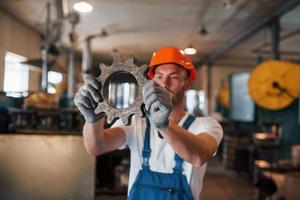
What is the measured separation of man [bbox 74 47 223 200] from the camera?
1.04 meters

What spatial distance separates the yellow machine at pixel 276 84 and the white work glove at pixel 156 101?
3025 millimetres

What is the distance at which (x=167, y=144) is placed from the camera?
3.75 feet

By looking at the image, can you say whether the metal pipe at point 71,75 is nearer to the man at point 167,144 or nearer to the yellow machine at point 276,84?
the yellow machine at point 276,84

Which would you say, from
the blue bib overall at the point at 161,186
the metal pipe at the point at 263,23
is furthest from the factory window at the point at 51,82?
the metal pipe at the point at 263,23

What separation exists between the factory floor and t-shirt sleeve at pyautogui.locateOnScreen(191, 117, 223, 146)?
8.31 feet

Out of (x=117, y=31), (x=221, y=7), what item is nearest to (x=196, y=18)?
(x=221, y=7)

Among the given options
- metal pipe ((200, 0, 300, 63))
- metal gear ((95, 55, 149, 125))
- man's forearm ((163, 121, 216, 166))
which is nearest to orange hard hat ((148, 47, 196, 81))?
man's forearm ((163, 121, 216, 166))

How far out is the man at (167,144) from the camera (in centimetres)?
104

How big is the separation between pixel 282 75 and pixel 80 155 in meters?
2.61

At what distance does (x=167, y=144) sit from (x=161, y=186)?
0.14 metres

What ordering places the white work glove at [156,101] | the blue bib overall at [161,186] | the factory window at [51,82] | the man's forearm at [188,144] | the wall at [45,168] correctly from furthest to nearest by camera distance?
the factory window at [51,82] < the wall at [45,168] < the blue bib overall at [161,186] < the man's forearm at [188,144] < the white work glove at [156,101]

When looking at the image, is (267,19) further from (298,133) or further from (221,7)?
(298,133)

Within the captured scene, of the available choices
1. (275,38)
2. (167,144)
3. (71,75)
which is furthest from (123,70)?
(71,75)

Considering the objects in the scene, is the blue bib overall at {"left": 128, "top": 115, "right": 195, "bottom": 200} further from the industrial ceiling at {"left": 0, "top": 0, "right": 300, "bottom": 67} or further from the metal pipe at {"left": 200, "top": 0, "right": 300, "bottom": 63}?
the metal pipe at {"left": 200, "top": 0, "right": 300, "bottom": 63}
